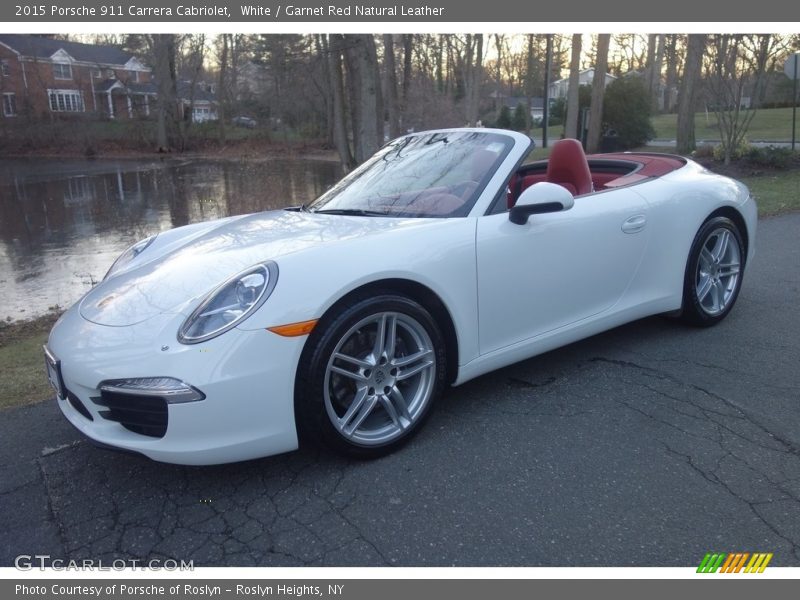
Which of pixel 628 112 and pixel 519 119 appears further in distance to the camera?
pixel 519 119

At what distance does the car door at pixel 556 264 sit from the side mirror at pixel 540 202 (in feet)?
0.20

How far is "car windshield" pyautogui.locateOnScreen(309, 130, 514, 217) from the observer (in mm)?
3287

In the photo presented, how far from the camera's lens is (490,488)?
8.48 ft

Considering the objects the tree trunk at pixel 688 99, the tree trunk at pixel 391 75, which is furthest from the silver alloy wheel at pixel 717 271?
the tree trunk at pixel 391 75

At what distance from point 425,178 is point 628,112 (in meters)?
22.8

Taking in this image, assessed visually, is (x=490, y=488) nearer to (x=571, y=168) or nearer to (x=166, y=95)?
(x=571, y=168)

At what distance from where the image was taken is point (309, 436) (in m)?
2.63

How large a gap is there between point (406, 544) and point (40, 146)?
52647 millimetres

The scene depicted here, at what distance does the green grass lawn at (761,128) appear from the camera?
2602cm

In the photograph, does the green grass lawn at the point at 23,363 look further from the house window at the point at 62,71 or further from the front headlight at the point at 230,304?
the house window at the point at 62,71

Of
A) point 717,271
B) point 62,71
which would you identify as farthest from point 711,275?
point 62,71

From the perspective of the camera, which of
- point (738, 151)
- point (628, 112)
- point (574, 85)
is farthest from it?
point (628, 112)

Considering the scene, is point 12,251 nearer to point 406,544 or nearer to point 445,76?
point 406,544

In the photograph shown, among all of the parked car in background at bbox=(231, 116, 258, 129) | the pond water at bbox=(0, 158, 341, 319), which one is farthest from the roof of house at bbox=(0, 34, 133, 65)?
the pond water at bbox=(0, 158, 341, 319)
